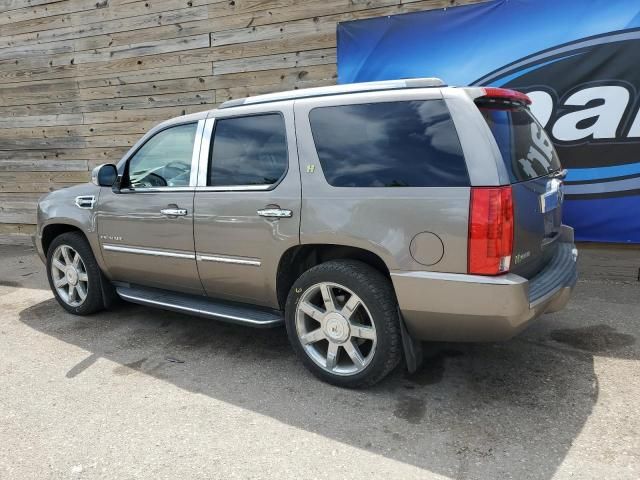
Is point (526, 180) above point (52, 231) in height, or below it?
above

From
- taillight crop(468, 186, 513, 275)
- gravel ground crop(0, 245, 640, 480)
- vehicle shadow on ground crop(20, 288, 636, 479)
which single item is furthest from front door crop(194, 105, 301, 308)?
taillight crop(468, 186, 513, 275)

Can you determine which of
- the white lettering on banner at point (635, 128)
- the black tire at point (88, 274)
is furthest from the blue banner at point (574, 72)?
the black tire at point (88, 274)

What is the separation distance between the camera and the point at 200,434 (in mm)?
2770

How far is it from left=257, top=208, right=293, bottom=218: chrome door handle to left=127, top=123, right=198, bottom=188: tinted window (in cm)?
81

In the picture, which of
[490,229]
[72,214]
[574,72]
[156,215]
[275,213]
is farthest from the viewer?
[574,72]

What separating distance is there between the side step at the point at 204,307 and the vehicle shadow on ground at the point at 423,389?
0.33 m

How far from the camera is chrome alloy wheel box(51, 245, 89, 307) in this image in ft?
15.2

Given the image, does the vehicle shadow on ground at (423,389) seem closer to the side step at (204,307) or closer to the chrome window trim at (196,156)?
the side step at (204,307)

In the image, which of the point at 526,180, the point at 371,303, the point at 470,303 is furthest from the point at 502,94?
the point at 371,303

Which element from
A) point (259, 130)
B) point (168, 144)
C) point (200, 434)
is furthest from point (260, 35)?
point (200, 434)

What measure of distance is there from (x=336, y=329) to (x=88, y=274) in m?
2.55

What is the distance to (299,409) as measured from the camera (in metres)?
2.99

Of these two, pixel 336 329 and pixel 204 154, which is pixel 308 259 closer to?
pixel 336 329

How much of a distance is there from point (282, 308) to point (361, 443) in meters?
1.13
